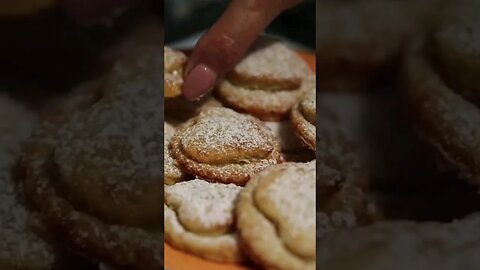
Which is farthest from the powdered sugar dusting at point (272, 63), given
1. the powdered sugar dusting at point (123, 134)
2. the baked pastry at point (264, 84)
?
the powdered sugar dusting at point (123, 134)

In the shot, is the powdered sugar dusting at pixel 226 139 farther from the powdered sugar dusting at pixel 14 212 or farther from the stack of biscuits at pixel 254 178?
the powdered sugar dusting at pixel 14 212

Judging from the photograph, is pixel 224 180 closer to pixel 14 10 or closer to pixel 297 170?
pixel 297 170

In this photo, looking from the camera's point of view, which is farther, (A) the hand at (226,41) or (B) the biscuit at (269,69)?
(B) the biscuit at (269,69)

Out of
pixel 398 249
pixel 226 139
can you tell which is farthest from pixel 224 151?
pixel 398 249

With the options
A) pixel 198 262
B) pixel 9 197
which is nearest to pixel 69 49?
pixel 9 197

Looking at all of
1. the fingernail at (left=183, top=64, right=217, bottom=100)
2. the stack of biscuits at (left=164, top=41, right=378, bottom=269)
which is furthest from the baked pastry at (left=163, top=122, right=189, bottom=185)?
the fingernail at (left=183, top=64, right=217, bottom=100)

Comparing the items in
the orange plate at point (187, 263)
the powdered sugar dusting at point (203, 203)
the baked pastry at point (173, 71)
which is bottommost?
the orange plate at point (187, 263)
